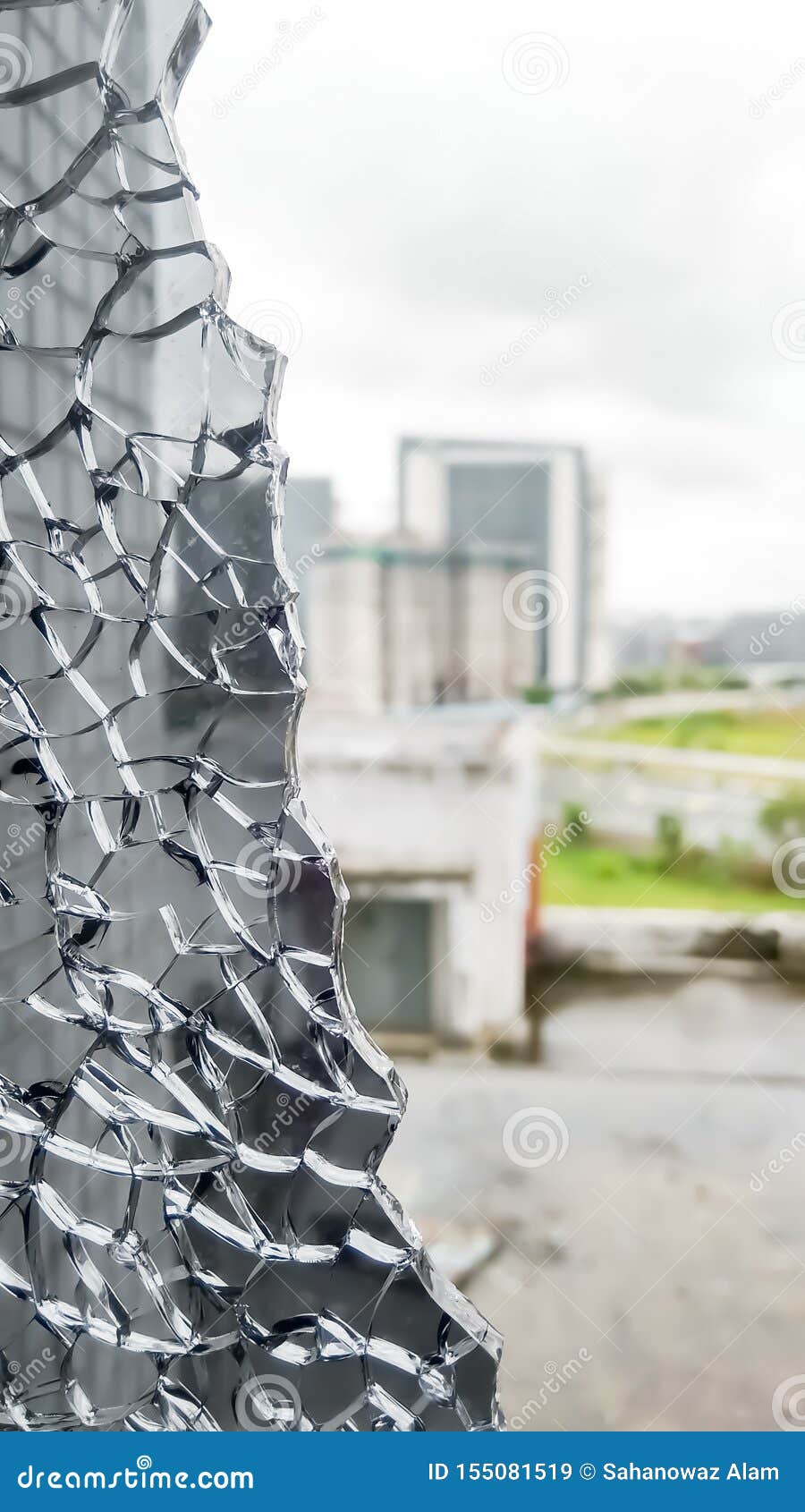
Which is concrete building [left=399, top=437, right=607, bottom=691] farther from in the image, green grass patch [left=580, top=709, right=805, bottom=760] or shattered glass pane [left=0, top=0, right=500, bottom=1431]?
shattered glass pane [left=0, top=0, right=500, bottom=1431]

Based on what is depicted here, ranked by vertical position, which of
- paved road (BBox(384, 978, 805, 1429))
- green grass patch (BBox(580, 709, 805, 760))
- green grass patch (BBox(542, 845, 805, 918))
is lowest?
paved road (BBox(384, 978, 805, 1429))

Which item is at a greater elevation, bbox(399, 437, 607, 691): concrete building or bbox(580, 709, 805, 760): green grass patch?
bbox(399, 437, 607, 691): concrete building

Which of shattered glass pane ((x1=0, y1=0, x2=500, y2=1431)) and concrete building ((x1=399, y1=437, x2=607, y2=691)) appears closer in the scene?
shattered glass pane ((x1=0, y1=0, x2=500, y2=1431))

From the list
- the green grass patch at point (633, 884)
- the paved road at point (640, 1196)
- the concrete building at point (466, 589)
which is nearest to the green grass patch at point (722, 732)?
the concrete building at point (466, 589)

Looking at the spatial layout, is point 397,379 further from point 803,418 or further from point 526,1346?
point 526,1346

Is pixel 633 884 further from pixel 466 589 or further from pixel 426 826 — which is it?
pixel 466 589

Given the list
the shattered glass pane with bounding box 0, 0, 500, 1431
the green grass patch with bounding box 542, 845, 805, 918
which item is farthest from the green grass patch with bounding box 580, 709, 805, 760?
the shattered glass pane with bounding box 0, 0, 500, 1431

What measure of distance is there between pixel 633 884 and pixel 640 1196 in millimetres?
826

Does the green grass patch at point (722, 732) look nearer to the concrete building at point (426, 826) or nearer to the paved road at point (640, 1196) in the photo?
the concrete building at point (426, 826)

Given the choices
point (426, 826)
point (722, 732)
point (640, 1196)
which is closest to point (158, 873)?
point (426, 826)

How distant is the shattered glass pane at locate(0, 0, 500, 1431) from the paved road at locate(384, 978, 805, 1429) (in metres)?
1.10

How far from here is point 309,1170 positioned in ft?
1.50

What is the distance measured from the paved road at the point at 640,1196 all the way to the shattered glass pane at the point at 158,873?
1.10 m

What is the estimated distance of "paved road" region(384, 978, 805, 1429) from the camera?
1784 mm
